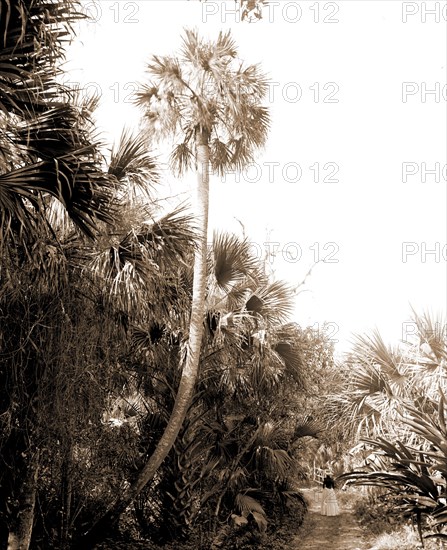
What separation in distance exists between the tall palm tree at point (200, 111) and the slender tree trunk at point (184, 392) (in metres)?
0.02

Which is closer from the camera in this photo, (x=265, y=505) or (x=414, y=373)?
(x=414, y=373)

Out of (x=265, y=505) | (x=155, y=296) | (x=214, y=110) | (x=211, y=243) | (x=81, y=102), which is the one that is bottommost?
(x=265, y=505)

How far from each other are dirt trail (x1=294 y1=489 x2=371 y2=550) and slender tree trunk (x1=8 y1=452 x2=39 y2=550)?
574cm

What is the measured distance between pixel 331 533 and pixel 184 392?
627 centimetres

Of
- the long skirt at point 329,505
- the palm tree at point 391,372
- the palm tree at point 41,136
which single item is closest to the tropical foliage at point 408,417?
the palm tree at point 391,372

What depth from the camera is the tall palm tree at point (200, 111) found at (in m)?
8.06

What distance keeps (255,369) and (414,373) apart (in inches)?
105

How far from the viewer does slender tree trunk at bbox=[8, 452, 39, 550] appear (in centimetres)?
617

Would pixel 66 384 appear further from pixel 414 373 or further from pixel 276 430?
pixel 276 430

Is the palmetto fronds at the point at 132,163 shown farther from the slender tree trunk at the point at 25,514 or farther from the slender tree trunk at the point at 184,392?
the slender tree trunk at the point at 25,514

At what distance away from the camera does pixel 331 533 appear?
1159 centimetres

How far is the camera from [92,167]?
405cm

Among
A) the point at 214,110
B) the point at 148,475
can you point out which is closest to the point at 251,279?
the point at 214,110

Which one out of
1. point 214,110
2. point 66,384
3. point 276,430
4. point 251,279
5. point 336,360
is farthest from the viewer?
point 336,360
